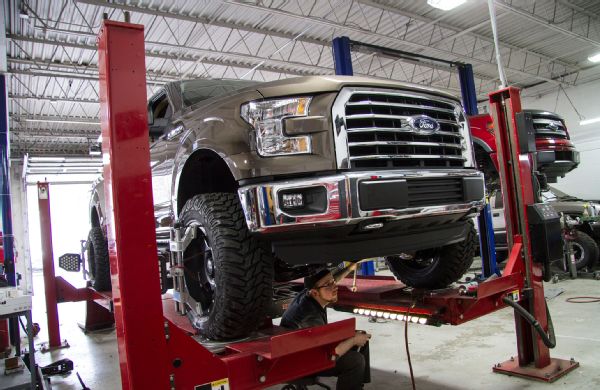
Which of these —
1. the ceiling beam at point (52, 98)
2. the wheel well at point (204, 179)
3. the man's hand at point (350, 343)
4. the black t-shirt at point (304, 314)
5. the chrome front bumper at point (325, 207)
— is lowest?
the man's hand at point (350, 343)

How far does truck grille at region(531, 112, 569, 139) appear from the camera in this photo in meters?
5.82

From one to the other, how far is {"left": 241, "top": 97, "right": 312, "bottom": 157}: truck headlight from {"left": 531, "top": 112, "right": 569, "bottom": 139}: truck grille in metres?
4.75

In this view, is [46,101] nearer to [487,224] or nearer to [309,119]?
[487,224]

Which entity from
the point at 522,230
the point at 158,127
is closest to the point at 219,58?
the point at 158,127

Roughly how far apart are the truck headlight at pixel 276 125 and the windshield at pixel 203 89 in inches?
47.5

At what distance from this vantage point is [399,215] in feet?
6.75

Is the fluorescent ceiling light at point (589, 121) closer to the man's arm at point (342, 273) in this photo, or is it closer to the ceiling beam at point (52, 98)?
the ceiling beam at point (52, 98)

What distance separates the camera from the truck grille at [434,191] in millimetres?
2157

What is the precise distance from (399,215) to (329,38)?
9764 mm

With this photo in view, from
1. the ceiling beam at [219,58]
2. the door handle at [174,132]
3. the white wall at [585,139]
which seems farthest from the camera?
the white wall at [585,139]

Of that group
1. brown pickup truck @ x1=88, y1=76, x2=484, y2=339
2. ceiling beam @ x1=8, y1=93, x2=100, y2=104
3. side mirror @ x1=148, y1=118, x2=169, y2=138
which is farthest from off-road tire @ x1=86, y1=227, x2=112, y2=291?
ceiling beam @ x1=8, y1=93, x2=100, y2=104

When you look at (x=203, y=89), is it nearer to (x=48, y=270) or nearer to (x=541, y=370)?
(x=541, y=370)

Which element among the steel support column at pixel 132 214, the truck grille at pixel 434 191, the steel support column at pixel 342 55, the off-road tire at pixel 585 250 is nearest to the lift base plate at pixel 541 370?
the truck grille at pixel 434 191

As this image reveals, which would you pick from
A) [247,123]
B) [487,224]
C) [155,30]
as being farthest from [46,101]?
[247,123]
